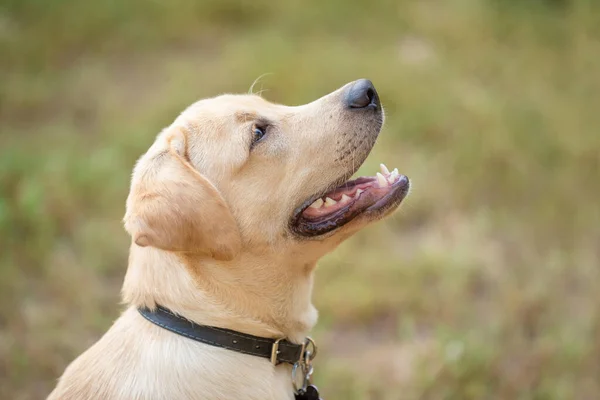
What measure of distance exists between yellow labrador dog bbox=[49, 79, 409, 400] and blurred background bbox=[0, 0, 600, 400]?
4.56ft

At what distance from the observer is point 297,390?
3006 mm

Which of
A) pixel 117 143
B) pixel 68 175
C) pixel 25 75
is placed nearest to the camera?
pixel 68 175

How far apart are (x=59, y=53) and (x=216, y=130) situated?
572cm

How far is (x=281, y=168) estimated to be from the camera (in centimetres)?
306

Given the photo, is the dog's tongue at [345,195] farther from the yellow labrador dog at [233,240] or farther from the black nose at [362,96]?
the black nose at [362,96]

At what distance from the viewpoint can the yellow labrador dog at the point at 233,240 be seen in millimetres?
2711

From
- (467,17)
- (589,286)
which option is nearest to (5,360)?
(589,286)

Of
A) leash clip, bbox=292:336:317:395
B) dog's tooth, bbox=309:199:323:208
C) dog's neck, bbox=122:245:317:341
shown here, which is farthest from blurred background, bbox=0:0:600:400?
dog's tooth, bbox=309:199:323:208

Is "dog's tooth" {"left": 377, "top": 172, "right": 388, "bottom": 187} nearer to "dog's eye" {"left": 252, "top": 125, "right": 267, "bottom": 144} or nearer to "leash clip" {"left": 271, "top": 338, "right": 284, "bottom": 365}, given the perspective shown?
"dog's eye" {"left": 252, "top": 125, "right": 267, "bottom": 144}

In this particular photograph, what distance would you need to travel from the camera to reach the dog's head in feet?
9.54

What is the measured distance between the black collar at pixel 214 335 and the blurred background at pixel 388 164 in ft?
4.53

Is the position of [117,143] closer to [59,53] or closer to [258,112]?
[59,53]

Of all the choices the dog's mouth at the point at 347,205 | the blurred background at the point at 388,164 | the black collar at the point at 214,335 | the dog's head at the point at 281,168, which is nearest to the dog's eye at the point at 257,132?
the dog's head at the point at 281,168

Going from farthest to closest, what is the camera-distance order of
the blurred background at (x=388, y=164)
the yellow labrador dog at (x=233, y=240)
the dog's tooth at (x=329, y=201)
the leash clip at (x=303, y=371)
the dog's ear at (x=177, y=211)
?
the blurred background at (x=388, y=164) < the dog's tooth at (x=329, y=201) < the leash clip at (x=303, y=371) < the yellow labrador dog at (x=233, y=240) < the dog's ear at (x=177, y=211)
